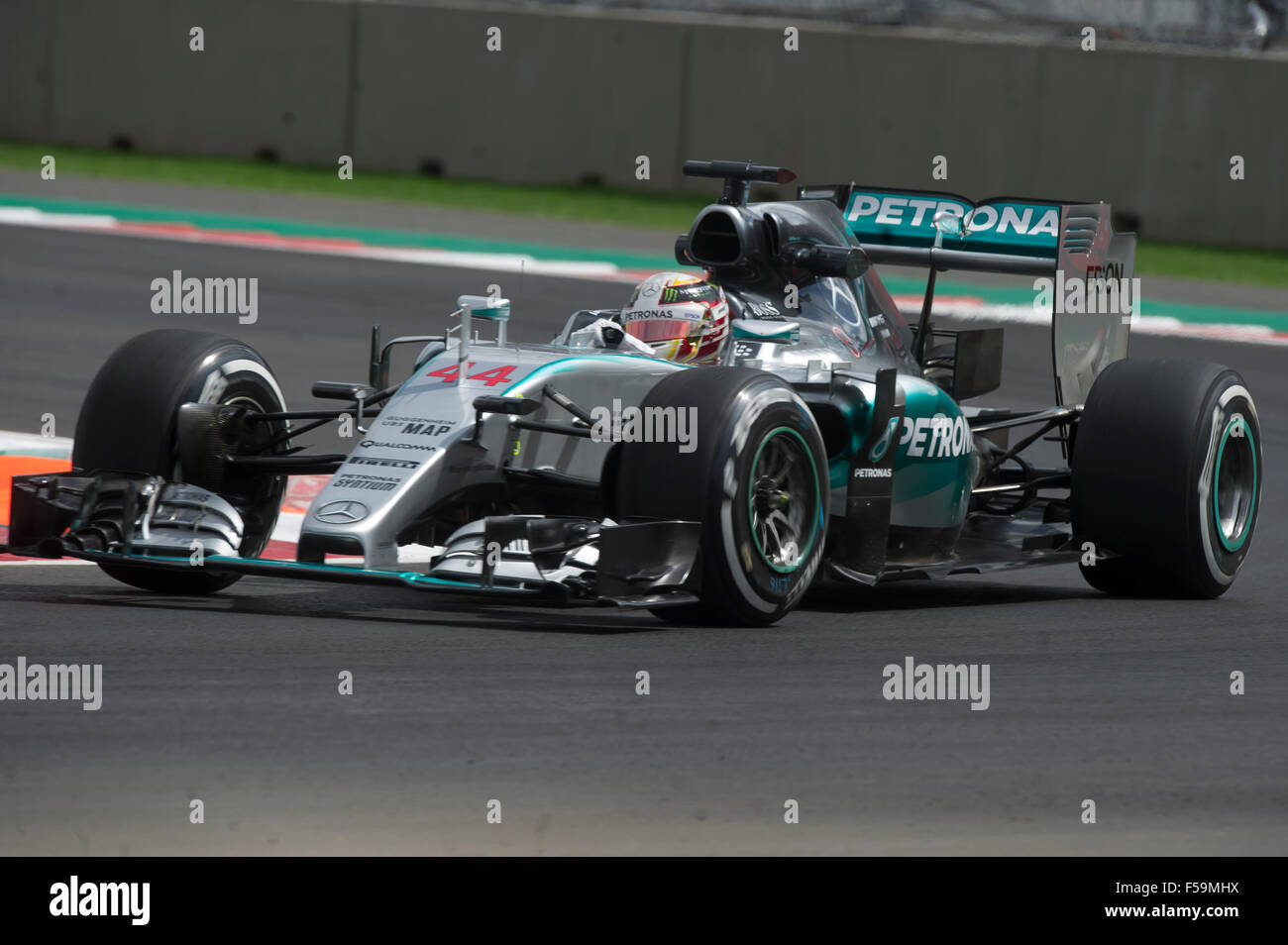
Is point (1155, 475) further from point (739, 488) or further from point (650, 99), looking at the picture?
point (650, 99)

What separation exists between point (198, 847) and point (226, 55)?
78.8ft

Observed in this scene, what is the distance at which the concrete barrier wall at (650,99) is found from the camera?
2427 cm

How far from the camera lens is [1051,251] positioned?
9383 millimetres

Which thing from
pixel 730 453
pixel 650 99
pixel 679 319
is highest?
pixel 650 99

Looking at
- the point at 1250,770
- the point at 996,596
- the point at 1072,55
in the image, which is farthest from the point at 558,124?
the point at 1250,770

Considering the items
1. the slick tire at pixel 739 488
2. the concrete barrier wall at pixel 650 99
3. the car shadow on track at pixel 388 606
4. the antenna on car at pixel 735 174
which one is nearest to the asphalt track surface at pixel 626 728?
the car shadow on track at pixel 388 606

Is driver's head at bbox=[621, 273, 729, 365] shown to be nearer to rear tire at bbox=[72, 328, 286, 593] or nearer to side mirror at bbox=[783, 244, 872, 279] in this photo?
side mirror at bbox=[783, 244, 872, 279]

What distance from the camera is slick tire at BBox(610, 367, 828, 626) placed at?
7.13 meters

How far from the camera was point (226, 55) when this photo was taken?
2753 centimetres

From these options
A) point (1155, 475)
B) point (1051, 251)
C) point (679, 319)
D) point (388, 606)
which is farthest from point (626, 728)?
point (1051, 251)

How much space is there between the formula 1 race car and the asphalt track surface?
0.74ft

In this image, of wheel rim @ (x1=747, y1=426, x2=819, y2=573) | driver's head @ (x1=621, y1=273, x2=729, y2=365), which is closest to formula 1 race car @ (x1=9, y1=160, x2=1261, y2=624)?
wheel rim @ (x1=747, y1=426, x2=819, y2=573)

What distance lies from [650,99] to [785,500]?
19517 millimetres
